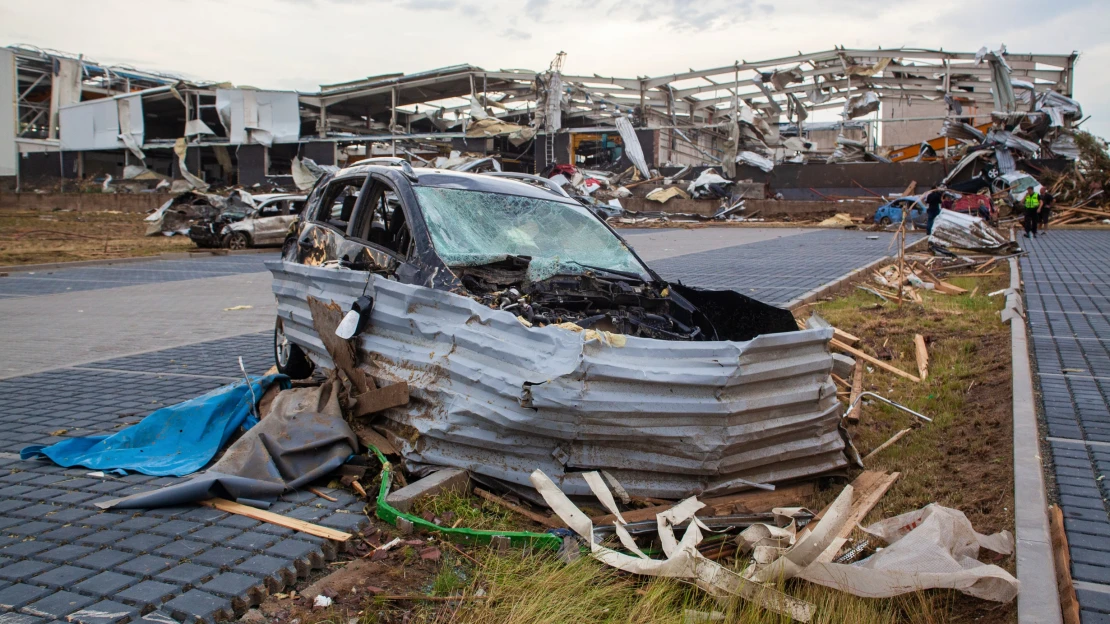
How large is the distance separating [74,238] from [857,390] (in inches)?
962

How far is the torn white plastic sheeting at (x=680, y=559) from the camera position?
2963 mm

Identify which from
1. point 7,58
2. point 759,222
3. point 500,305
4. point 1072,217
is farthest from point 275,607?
point 7,58

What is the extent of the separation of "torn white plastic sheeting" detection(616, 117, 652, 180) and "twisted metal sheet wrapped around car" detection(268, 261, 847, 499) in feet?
111

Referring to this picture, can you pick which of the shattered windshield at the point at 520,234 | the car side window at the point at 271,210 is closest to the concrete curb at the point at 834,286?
the shattered windshield at the point at 520,234

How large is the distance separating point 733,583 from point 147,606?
2.08m

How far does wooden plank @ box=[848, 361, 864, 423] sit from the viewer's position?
5.54 m

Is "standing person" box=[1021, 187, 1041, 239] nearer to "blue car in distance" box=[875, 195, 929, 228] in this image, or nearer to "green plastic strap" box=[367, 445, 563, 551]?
"blue car in distance" box=[875, 195, 929, 228]

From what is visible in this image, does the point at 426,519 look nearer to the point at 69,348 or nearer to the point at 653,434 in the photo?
the point at 653,434

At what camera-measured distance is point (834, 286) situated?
11328 millimetres

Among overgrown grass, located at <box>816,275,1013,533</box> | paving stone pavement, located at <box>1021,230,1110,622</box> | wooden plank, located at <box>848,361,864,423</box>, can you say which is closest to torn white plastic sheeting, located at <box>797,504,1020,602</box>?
paving stone pavement, located at <box>1021,230,1110,622</box>

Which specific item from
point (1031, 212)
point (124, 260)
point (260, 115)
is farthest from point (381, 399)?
point (260, 115)

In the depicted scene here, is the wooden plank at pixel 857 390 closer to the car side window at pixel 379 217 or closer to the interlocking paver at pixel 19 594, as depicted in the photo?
the car side window at pixel 379 217

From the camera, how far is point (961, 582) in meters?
3.01

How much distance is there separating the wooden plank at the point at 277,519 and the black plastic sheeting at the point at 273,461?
43 mm
